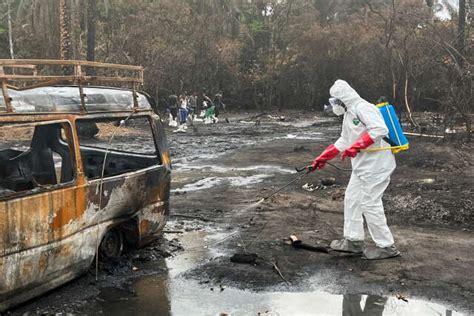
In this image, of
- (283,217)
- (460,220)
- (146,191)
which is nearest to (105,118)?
(146,191)

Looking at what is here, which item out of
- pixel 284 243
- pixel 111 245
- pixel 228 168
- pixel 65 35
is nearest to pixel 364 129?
pixel 284 243

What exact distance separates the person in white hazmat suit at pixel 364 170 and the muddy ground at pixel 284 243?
0.21 m

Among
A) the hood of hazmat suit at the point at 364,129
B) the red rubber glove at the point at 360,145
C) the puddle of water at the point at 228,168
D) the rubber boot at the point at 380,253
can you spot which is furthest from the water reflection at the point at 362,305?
the puddle of water at the point at 228,168

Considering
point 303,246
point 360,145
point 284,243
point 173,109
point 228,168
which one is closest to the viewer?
point 360,145

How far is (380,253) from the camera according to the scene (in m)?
6.45

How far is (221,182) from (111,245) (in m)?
5.77

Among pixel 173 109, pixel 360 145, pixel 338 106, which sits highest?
pixel 338 106

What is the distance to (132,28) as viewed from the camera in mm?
32312

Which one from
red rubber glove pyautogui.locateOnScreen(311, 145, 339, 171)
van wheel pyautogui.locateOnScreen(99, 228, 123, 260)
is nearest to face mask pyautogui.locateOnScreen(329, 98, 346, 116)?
red rubber glove pyautogui.locateOnScreen(311, 145, 339, 171)

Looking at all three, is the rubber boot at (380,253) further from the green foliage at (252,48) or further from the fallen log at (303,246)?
the green foliage at (252,48)

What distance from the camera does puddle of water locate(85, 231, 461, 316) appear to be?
5.11 m

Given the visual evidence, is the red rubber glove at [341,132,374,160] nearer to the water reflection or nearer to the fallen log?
the fallen log

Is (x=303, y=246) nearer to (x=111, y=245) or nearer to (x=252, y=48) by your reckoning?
(x=111, y=245)

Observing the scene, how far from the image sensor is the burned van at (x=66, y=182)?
15.4ft
